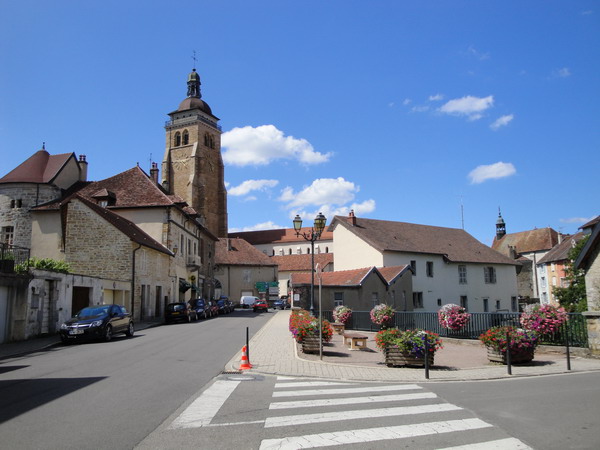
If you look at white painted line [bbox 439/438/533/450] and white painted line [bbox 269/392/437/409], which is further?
white painted line [bbox 269/392/437/409]

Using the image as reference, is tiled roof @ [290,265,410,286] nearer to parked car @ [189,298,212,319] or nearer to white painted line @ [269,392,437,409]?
parked car @ [189,298,212,319]

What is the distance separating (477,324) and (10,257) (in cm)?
1830

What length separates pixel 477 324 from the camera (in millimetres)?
19391

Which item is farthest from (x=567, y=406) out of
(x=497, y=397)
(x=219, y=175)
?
(x=219, y=175)

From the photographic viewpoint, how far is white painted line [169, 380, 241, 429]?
6371 millimetres

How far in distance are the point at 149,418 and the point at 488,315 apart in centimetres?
1541

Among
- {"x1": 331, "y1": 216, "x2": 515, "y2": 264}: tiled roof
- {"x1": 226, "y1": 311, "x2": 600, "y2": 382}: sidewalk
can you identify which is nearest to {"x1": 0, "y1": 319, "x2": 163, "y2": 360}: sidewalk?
{"x1": 226, "y1": 311, "x2": 600, "y2": 382}: sidewalk

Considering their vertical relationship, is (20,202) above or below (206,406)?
above

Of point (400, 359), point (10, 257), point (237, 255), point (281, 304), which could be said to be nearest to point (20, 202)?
point (10, 257)

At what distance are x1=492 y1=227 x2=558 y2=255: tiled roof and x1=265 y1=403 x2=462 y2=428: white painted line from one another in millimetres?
75167

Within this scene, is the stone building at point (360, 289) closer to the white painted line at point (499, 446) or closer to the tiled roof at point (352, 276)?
the tiled roof at point (352, 276)

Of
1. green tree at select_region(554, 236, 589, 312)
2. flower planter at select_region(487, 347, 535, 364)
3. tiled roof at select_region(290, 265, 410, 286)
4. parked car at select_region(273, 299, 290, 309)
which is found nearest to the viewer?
flower planter at select_region(487, 347, 535, 364)

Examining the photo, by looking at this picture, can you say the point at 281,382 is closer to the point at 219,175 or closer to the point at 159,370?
the point at 159,370

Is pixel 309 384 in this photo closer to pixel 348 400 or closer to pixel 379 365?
pixel 348 400
